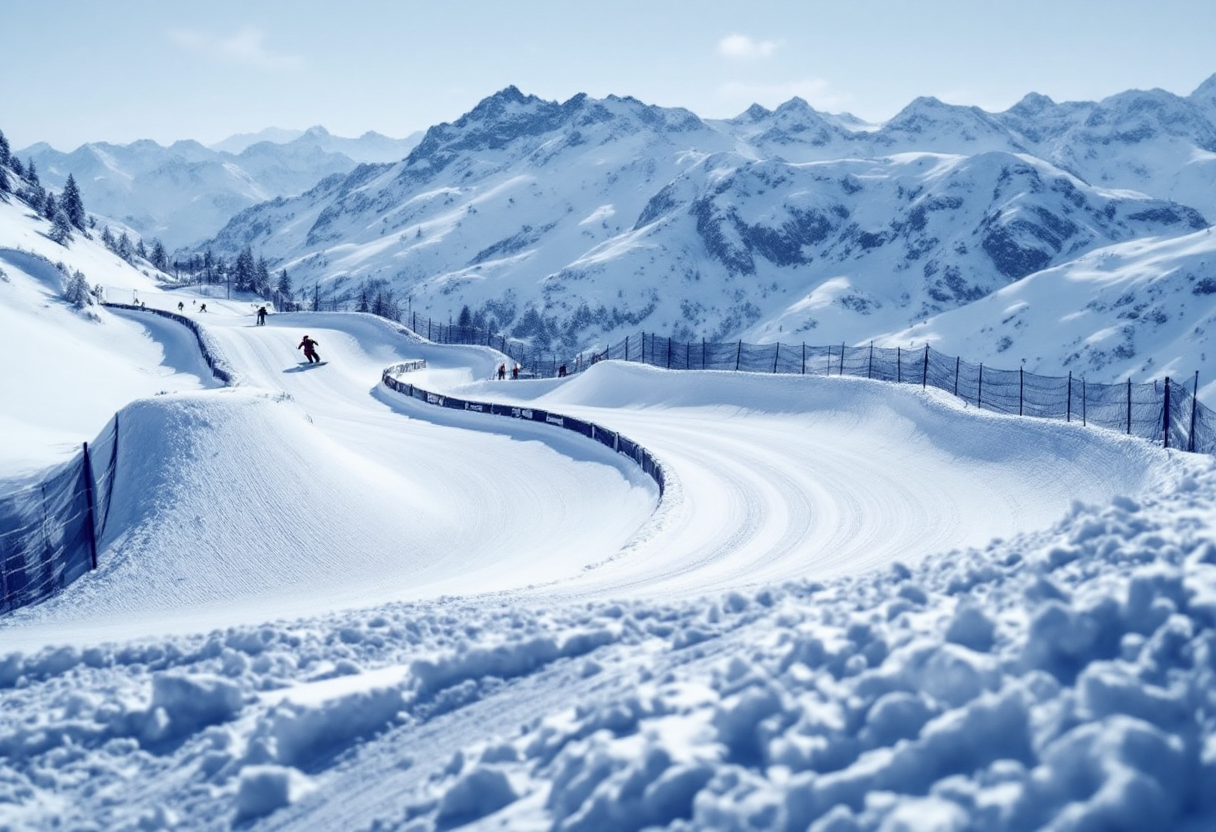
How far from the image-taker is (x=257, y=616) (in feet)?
48.4

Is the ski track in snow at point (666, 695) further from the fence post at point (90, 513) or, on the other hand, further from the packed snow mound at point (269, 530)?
the fence post at point (90, 513)

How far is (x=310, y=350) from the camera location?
5516 cm

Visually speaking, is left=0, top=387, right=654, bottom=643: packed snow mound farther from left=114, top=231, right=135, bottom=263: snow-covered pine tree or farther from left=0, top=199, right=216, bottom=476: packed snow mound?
A: left=114, top=231, right=135, bottom=263: snow-covered pine tree

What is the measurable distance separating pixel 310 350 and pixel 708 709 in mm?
53101

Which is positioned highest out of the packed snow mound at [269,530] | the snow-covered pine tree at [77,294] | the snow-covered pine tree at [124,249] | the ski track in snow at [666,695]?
the snow-covered pine tree at [124,249]

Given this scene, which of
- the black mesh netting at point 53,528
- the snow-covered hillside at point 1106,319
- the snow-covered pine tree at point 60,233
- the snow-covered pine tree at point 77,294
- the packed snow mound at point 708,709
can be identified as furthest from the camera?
the snow-covered hillside at point 1106,319

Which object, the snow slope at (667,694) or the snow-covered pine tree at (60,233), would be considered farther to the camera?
the snow-covered pine tree at (60,233)

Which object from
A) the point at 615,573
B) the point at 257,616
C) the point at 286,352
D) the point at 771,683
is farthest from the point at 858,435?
the point at 286,352

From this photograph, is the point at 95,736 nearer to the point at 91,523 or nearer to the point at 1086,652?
the point at 1086,652

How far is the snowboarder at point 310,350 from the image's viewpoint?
5440cm

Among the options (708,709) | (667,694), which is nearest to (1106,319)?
(667,694)

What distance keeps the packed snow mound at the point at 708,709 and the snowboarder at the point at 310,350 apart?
1886 inches

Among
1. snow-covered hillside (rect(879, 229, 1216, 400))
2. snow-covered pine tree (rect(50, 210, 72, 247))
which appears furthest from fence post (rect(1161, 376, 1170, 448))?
snow-covered hillside (rect(879, 229, 1216, 400))

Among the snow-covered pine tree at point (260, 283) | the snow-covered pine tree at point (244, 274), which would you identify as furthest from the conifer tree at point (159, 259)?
the snow-covered pine tree at point (244, 274)
